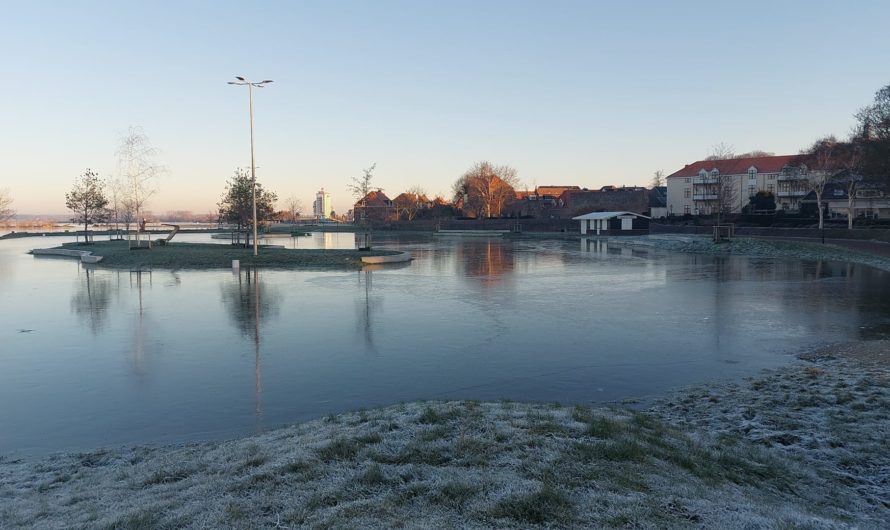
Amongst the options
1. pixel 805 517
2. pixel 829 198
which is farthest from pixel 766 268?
pixel 829 198

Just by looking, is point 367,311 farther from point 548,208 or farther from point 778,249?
point 548,208

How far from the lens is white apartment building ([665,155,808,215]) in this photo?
306 ft

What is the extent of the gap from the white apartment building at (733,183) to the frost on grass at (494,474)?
301 feet

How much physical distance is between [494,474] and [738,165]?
355 ft

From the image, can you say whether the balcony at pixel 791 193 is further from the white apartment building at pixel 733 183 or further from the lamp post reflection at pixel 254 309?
the lamp post reflection at pixel 254 309

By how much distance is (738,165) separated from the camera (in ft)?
327

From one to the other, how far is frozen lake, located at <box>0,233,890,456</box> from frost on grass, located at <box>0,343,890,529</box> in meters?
1.41

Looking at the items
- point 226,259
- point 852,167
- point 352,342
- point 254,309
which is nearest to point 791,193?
point 852,167

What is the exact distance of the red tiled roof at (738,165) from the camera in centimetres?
9600

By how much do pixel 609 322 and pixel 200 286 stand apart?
1660cm

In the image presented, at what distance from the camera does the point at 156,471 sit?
598 centimetres

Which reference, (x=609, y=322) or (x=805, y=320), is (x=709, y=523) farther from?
(x=805, y=320)

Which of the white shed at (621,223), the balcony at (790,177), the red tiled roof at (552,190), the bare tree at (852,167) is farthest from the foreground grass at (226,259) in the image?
the red tiled roof at (552,190)

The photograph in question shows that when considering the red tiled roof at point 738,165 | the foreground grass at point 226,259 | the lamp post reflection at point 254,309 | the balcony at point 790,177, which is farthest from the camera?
the red tiled roof at point 738,165
